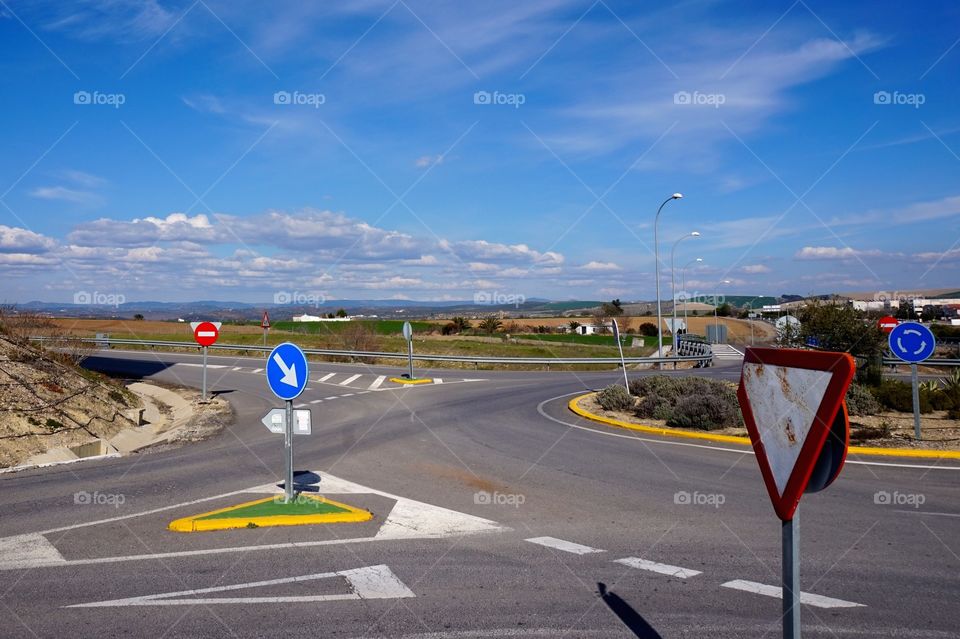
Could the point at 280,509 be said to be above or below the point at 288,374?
below

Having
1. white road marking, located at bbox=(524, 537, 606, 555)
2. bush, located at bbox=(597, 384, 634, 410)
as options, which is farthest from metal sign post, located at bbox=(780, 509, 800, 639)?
bush, located at bbox=(597, 384, 634, 410)

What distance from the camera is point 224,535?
7.68 metres

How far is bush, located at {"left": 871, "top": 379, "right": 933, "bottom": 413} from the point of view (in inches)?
678

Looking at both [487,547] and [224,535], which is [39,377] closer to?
[224,535]

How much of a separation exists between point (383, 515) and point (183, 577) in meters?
2.63

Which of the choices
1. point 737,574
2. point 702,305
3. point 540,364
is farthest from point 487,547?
point 702,305

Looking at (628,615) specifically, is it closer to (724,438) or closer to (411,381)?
(724,438)

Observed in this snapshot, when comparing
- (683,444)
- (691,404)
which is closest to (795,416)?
(683,444)

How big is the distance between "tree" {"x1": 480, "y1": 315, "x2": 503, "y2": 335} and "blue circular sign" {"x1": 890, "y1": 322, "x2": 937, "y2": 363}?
191 feet

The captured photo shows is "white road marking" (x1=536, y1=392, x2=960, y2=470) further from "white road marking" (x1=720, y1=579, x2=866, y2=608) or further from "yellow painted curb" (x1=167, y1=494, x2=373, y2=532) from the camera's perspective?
"yellow painted curb" (x1=167, y1=494, x2=373, y2=532)

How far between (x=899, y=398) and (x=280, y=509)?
49.5 ft

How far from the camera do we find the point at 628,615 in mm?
5375

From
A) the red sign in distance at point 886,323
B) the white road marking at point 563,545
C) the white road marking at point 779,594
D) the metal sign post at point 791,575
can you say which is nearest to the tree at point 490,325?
the red sign in distance at point 886,323

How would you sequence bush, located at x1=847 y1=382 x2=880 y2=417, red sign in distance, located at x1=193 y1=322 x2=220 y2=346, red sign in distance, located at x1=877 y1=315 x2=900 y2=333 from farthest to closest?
red sign in distance, located at x1=193 y1=322 x2=220 y2=346, red sign in distance, located at x1=877 y1=315 x2=900 y2=333, bush, located at x1=847 y1=382 x2=880 y2=417
